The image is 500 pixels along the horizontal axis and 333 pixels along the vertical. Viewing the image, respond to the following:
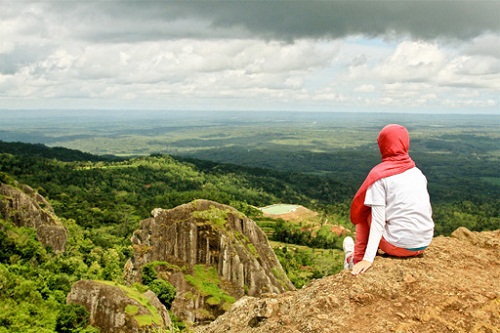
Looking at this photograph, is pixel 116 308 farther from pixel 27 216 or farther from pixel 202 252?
pixel 27 216

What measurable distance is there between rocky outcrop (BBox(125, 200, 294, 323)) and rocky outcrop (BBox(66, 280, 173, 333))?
30.7ft

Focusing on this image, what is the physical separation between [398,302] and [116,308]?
73.3ft

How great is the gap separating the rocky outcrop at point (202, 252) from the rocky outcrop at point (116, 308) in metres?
9.34

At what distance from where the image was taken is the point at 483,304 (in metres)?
6.67

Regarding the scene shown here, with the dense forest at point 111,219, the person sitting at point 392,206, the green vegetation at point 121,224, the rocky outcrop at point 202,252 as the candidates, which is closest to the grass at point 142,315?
the green vegetation at point 121,224

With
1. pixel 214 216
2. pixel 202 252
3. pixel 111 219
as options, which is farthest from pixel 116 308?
pixel 111 219

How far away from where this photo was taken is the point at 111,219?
83812 millimetres

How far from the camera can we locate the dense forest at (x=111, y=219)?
27.9 meters

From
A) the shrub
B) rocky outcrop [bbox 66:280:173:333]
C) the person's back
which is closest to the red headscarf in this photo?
the person's back

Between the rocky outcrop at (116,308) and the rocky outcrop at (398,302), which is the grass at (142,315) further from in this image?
the rocky outcrop at (398,302)

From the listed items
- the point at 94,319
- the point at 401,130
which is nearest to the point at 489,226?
the point at 94,319

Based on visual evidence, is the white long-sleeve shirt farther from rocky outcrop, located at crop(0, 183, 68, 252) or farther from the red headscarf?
rocky outcrop, located at crop(0, 183, 68, 252)

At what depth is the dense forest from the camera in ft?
91.5

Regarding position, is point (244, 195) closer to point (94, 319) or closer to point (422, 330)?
point (94, 319)
